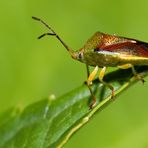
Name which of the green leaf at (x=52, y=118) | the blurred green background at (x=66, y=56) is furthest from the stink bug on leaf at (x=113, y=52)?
the blurred green background at (x=66, y=56)

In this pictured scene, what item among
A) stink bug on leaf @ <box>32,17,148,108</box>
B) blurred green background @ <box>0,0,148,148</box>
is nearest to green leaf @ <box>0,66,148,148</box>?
stink bug on leaf @ <box>32,17,148,108</box>

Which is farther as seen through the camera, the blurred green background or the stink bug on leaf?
the blurred green background

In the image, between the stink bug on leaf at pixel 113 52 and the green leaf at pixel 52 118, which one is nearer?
the green leaf at pixel 52 118

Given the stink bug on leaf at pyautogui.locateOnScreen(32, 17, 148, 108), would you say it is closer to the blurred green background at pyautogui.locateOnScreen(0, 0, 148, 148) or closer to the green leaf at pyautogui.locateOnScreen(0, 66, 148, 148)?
the green leaf at pyautogui.locateOnScreen(0, 66, 148, 148)

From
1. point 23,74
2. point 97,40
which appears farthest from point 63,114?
point 23,74

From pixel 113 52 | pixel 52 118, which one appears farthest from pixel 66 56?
pixel 52 118

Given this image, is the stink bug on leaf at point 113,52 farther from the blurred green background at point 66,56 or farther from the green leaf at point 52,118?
the blurred green background at point 66,56
